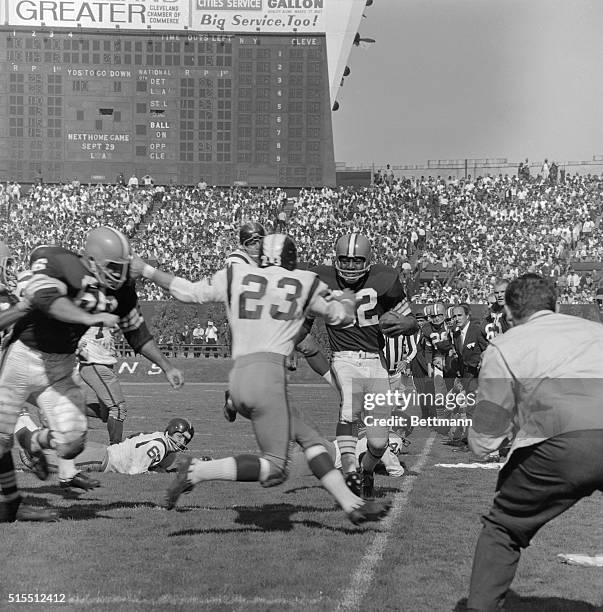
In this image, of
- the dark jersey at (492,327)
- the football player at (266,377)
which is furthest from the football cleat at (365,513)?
the dark jersey at (492,327)

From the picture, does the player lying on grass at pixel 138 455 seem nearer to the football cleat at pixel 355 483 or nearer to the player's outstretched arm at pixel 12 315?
the football cleat at pixel 355 483

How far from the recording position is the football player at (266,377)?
5.82 m

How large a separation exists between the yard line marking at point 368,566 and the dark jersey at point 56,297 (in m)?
2.39

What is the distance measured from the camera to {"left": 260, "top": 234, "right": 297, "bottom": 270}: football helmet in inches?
244

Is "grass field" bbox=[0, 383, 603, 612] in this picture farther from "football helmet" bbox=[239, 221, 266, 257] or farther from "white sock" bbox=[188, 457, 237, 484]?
"football helmet" bbox=[239, 221, 266, 257]

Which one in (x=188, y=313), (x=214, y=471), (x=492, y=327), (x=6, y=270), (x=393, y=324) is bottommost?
(x=188, y=313)

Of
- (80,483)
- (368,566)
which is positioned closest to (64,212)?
(80,483)

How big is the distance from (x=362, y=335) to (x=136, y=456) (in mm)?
2549

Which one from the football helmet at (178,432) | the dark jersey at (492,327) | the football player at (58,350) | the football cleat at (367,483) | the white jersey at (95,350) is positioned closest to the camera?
the football player at (58,350)

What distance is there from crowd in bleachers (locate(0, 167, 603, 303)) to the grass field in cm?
2728

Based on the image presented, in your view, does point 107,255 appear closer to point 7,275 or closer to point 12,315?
point 12,315

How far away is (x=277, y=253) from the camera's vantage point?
6195 millimetres

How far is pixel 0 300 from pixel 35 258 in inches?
90.2

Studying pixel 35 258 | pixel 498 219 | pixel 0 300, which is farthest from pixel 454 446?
pixel 498 219
